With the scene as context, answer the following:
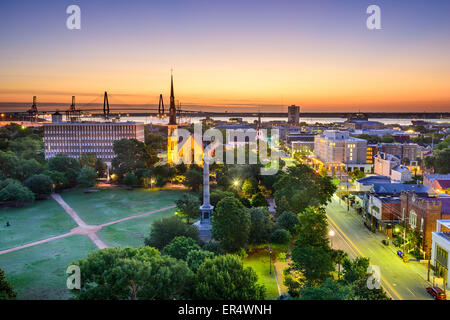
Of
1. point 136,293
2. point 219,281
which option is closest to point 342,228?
point 219,281

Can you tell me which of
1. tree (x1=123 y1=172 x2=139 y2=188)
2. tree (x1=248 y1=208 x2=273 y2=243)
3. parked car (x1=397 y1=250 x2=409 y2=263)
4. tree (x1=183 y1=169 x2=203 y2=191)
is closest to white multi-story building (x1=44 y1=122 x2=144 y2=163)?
tree (x1=123 y1=172 x2=139 y2=188)

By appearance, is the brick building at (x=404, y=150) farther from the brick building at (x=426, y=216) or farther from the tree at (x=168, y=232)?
the tree at (x=168, y=232)

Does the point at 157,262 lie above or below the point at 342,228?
above

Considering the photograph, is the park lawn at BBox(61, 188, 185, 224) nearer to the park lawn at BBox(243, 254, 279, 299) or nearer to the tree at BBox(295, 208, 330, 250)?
the park lawn at BBox(243, 254, 279, 299)

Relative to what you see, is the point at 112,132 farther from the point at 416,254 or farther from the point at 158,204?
the point at 416,254

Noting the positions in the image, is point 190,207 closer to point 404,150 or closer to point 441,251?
point 441,251
